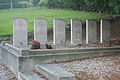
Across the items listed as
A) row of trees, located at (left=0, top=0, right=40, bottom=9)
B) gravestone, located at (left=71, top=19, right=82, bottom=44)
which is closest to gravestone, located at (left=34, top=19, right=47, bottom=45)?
gravestone, located at (left=71, top=19, right=82, bottom=44)

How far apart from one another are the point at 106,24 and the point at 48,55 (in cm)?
920

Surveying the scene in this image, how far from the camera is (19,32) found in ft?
43.4

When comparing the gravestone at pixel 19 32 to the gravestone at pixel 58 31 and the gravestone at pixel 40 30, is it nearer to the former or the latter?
the gravestone at pixel 40 30

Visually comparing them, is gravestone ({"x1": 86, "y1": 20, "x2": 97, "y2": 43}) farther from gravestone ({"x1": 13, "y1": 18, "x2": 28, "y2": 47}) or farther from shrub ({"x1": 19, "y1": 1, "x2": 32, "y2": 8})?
shrub ({"x1": 19, "y1": 1, "x2": 32, "y2": 8})

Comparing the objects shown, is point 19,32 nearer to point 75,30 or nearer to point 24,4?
point 75,30

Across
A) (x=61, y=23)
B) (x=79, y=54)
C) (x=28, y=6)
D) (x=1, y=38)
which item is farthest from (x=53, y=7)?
(x=79, y=54)

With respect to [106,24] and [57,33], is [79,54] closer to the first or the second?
[57,33]

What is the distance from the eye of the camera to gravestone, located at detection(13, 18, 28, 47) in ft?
42.8

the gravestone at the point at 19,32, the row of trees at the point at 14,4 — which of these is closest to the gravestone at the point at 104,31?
the gravestone at the point at 19,32

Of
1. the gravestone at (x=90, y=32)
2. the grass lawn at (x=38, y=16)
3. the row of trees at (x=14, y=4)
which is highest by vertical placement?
the row of trees at (x=14, y=4)

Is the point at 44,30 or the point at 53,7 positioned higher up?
the point at 53,7

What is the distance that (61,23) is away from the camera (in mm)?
14375

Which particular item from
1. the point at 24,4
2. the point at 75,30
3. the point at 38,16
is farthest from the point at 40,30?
the point at 24,4

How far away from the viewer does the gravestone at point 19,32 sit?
42.8ft
